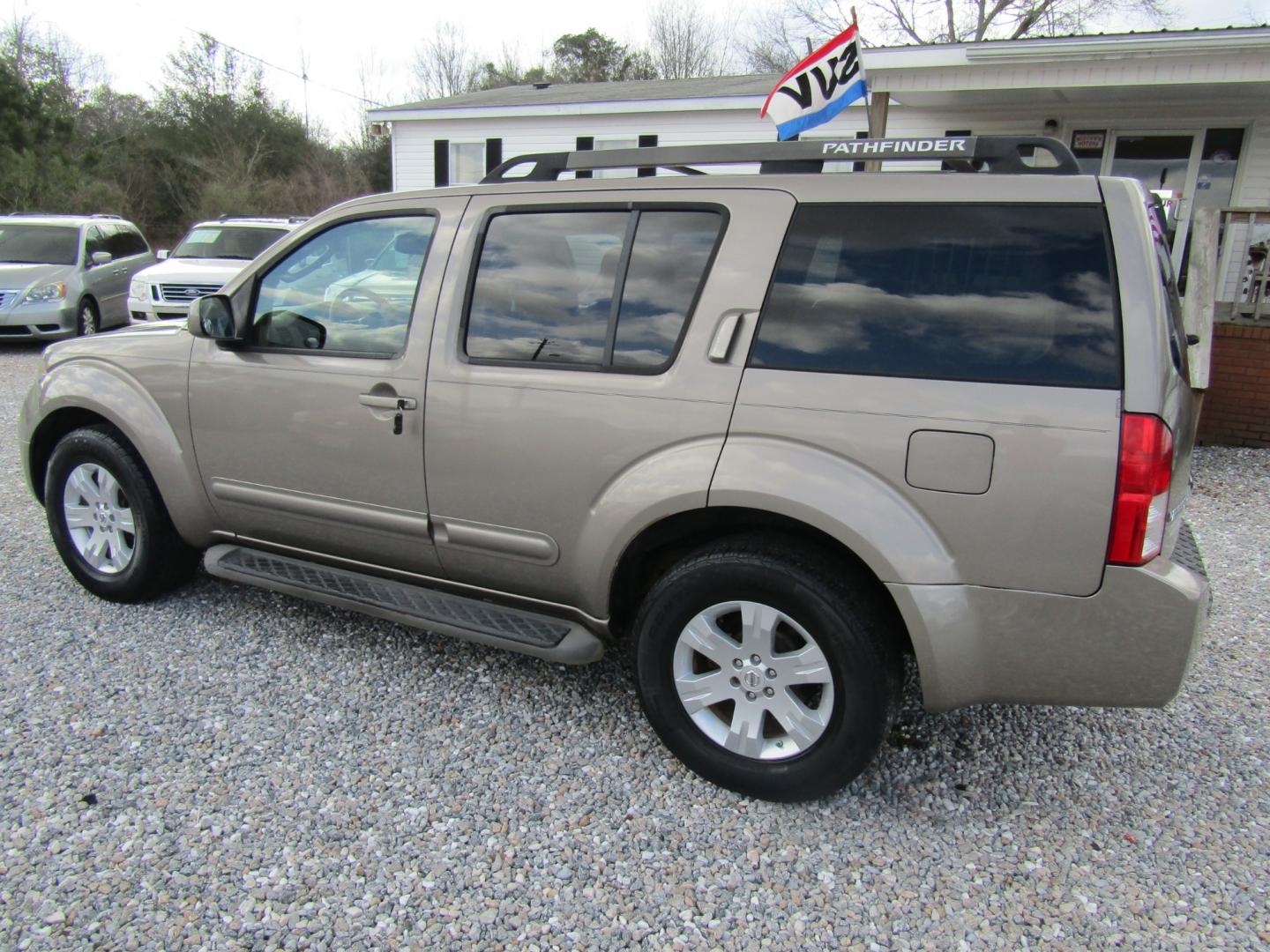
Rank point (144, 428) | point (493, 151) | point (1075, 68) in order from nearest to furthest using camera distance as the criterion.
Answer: point (144, 428) → point (1075, 68) → point (493, 151)

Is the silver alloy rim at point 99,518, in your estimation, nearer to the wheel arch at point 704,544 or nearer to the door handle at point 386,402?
the door handle at point 386,402

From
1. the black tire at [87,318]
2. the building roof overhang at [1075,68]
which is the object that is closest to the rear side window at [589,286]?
the building roof overhang at [1075,68]

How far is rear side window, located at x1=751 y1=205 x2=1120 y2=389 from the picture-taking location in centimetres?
224

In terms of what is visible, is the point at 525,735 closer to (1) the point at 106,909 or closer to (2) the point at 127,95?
(1) the point at 106,909

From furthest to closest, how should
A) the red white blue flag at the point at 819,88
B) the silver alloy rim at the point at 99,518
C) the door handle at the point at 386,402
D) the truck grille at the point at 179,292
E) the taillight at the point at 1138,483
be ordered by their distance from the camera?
the truck grille at the point at 179,292 < the red white blue flag at the point at 819,88 < the silver alloy rim at the point at 99,518 < the door handle at the point at 386,402 < the taillight at the point at 1138,483

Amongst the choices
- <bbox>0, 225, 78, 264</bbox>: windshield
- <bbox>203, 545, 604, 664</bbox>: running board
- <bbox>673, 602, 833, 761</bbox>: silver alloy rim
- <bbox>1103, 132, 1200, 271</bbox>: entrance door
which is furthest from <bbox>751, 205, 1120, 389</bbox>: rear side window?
<bbox>0, 225, 78, 264</bbox>: windshield

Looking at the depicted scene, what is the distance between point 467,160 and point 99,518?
16.4m

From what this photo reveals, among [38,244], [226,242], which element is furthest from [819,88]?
[38,244]

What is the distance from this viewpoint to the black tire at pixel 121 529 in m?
3.75

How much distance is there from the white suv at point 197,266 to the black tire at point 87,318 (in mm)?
624

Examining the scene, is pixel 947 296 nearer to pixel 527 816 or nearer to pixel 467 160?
pixel 527 816

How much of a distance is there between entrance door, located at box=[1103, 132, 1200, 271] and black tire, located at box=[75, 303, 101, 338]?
13.3 metres

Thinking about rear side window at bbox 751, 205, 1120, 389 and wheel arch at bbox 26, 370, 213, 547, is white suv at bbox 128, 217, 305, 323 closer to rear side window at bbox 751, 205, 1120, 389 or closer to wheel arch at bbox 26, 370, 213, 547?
wheel arch at bbox 26, 370, 213, 547

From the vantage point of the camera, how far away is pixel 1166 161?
11.1m
